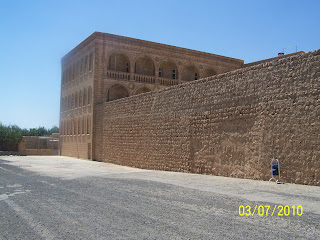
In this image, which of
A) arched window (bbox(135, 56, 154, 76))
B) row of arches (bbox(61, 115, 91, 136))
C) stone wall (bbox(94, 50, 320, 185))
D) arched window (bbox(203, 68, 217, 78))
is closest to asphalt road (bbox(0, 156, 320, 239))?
stone wall (bbox(94, 50, 320, 185))

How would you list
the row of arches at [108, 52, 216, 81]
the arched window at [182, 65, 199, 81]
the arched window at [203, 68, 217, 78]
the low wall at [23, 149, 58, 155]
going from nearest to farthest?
the row of arches at [108, 52, 216, 81]
the arched window at [182, 65, 199, 81]
the arched window at [203, 68, 217, 78]
the low wall at [23, 149, 58, 155]

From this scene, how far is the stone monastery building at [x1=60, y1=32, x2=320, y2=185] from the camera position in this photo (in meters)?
10.3

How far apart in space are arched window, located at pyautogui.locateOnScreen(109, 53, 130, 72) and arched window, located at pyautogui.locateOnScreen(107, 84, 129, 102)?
1553mm

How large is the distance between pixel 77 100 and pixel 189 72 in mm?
10979

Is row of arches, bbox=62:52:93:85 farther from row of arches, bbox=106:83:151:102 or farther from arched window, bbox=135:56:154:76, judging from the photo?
arched window, bbox=135:56:154:76

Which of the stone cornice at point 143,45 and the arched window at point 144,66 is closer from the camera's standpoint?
the stone cornice at point 143,45

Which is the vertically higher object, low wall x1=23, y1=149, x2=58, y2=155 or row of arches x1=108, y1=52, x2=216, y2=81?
row of arches x1=108, y1=52, x2=216, y2=81

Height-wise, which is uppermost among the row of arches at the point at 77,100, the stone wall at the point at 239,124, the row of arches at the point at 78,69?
the row of arches at the point at 78,69

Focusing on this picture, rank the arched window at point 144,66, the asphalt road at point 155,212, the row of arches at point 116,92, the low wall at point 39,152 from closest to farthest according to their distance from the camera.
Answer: the asphalt road at point 155,212 → the row of arches at point 116,92 → the arched window at point 144,66 → the low wall at point 39,152

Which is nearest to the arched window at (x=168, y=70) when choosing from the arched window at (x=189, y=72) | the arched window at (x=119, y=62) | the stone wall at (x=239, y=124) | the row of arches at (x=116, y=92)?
the arched window at (x=189, y=72)

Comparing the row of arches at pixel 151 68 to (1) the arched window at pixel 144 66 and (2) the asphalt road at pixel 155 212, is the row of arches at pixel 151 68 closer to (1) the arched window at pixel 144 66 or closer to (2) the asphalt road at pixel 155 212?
(1) the arched window at pixel 144 66
